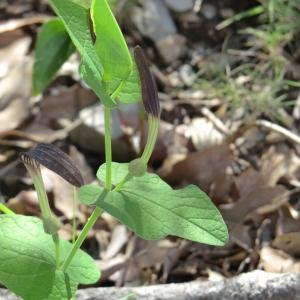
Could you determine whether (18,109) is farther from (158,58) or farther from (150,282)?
(150,282)

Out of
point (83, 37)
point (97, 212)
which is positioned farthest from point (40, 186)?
point (83, 37)

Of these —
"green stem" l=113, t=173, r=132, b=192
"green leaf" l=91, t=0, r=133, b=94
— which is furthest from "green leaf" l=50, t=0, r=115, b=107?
"green stem" l=113, t=173, r=132, b=192

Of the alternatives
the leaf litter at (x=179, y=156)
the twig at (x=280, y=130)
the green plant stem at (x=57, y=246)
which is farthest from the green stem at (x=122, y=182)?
the twig at (x=280, y=130)

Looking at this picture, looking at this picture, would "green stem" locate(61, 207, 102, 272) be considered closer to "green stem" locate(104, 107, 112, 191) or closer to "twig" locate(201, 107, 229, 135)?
"green stem" locate(104, 107, 112, 191)

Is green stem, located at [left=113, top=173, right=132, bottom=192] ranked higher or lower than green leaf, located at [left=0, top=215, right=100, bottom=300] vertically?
higher

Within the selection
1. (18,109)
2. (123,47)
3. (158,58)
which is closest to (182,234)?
(123,47)

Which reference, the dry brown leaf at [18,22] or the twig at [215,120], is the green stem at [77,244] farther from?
the dry brown leaf at [18,22]
